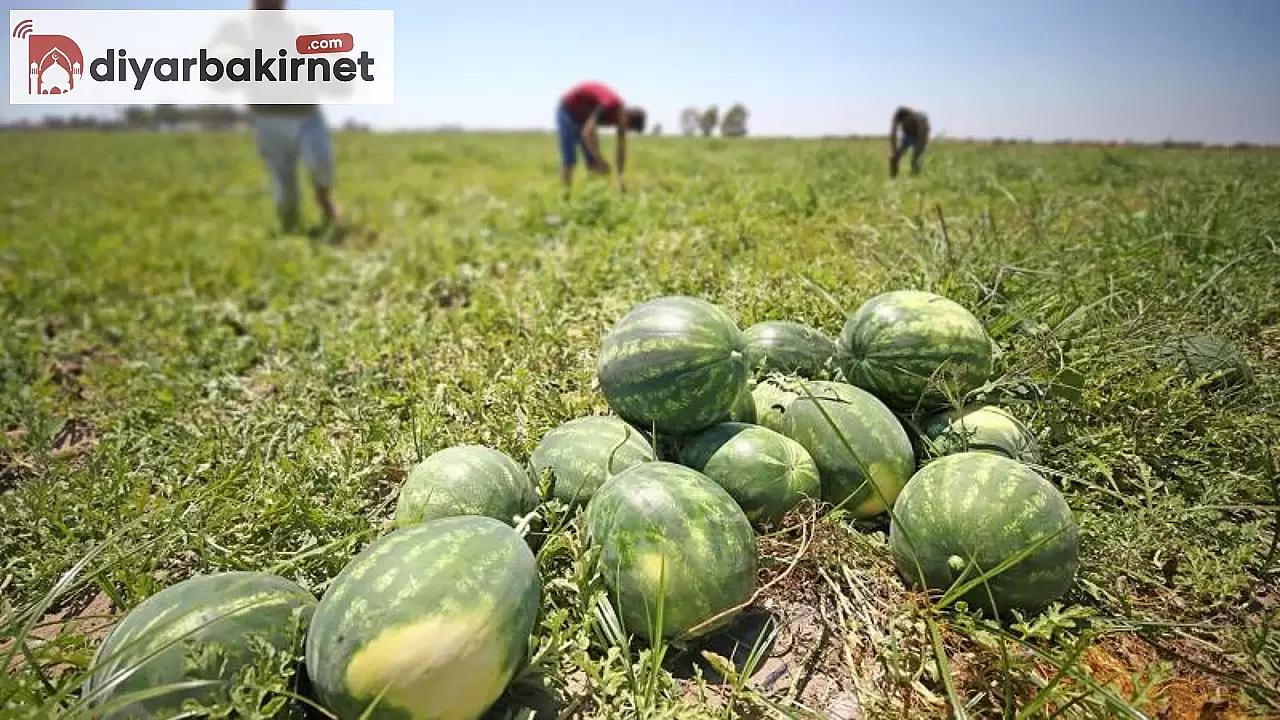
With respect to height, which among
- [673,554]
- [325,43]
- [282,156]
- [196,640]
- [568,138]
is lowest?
[196,640]

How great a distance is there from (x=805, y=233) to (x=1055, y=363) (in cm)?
247

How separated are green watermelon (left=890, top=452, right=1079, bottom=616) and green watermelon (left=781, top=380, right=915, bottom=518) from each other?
0.62 ft

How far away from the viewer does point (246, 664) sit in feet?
4.84

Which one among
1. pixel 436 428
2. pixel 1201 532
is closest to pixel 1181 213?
pixel 1201 532

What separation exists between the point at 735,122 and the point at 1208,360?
17.1 feet

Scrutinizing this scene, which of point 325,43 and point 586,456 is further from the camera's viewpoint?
point 325,43

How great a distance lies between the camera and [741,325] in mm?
3150

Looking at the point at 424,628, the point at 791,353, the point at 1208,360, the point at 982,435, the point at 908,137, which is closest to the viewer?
the point at 424,628

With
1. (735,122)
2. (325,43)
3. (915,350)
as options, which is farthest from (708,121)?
(915,350)

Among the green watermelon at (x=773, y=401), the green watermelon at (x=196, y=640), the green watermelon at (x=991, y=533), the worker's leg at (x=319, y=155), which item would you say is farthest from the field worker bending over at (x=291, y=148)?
the green watermelon at (x=991, y=533)

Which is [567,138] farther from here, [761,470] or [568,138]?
[761,470]

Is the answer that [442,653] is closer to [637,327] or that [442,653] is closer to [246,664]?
[246,664]

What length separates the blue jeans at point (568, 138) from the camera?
29.3ft

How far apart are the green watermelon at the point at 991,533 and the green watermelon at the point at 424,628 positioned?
1078 millimetres
